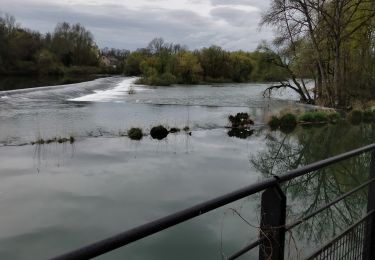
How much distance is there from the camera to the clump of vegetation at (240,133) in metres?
21.2

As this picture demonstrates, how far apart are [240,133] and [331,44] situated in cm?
1517

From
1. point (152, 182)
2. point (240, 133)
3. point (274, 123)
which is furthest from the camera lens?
point (274, 123)

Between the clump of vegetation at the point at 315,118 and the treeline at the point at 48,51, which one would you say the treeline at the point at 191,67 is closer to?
the treeline at the point at 48,51

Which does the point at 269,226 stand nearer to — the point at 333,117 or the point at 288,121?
the point at 288,121

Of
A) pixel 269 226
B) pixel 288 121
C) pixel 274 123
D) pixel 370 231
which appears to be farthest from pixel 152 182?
pixel 288 121

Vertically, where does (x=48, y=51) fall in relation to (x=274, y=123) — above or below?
above

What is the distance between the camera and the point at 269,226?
220 centimetres

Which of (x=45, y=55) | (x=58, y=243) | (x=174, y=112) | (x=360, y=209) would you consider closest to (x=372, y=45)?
(x=174, y=112)

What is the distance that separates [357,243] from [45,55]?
74.0 meters

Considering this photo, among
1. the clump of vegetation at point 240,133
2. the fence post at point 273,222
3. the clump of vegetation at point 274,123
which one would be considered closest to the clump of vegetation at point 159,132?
the clump of vegetation at point 240,133

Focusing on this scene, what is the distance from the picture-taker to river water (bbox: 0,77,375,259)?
8180 millimetres

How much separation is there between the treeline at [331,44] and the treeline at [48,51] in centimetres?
4631

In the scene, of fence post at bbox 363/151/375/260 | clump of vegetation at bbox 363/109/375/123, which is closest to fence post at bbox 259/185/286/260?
fence post at bbox 363/151/375/260

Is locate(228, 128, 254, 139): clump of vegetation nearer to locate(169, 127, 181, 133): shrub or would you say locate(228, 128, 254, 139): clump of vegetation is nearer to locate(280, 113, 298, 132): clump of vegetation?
locate(169, 127, 181, 133): shrub
